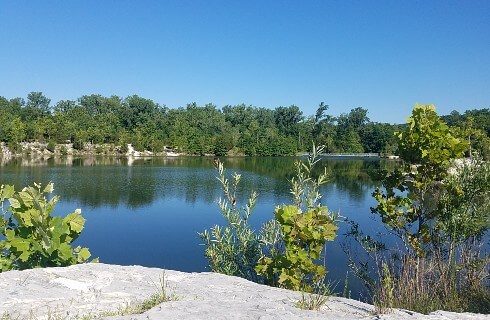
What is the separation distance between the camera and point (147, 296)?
3471 mm

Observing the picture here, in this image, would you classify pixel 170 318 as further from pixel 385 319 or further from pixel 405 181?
pixel 405 181

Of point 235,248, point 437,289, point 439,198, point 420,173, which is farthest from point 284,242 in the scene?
point 439,198

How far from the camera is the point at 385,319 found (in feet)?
9.89

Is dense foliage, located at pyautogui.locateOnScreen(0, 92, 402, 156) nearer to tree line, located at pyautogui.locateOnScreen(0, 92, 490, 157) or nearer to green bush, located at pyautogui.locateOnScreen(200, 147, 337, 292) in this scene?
tree line, located at pyautogui.locateOnScreen(0, 92, 490, 157)

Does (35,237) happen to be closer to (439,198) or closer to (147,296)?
(147,296)

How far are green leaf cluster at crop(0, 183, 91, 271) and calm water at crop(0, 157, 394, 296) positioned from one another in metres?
4.26

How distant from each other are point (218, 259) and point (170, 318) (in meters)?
3.02

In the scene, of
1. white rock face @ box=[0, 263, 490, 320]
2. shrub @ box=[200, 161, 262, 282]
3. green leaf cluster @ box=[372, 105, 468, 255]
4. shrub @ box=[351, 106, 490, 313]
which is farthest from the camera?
green leaf cluster @ box=[372, 105, 468, 255]

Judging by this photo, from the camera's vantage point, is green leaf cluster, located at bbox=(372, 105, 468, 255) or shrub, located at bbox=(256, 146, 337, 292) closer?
shrub, located at bbox=(256, 146, 337, 292)

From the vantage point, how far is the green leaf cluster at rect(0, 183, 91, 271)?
4875 mm

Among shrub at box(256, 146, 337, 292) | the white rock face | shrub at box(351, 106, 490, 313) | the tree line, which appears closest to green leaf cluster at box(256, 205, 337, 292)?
shrub at box(256, 146, 337, 292)

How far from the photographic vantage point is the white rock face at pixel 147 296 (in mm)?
3037

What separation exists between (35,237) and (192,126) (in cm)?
11019

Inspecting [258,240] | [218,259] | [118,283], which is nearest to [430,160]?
[258,240]
